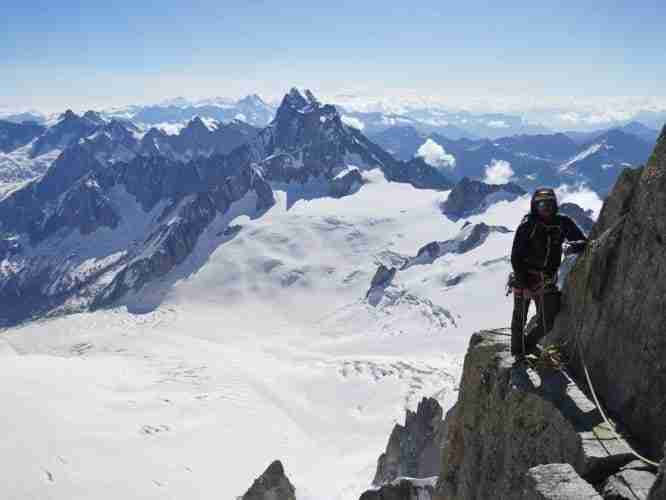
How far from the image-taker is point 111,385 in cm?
12562

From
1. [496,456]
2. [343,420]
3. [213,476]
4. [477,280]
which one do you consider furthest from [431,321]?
[496,456]

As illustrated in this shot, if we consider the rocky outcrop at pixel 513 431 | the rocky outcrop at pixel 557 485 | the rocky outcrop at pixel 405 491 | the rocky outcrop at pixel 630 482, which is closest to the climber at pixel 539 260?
the rocky outcrop at pixel 513 431

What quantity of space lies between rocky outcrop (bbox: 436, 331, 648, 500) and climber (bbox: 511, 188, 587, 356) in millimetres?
1076

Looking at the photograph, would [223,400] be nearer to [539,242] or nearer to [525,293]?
[525,293]

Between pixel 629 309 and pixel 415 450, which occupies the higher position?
pixel 629 309

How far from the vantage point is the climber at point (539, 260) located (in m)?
15.8

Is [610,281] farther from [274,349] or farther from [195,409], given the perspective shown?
[274,349]

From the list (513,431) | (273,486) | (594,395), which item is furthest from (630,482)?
(273,486)

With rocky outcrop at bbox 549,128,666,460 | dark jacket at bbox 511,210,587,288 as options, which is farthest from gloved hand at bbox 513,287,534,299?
rocky outcrop at bbox 549,128,666,460

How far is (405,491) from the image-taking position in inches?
1375

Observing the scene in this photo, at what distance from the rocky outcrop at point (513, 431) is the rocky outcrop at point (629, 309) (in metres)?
0.79

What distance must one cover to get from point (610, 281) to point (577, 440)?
4.65 m

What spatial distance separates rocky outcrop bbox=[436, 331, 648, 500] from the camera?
40.0 ft

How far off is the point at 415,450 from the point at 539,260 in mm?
59006
